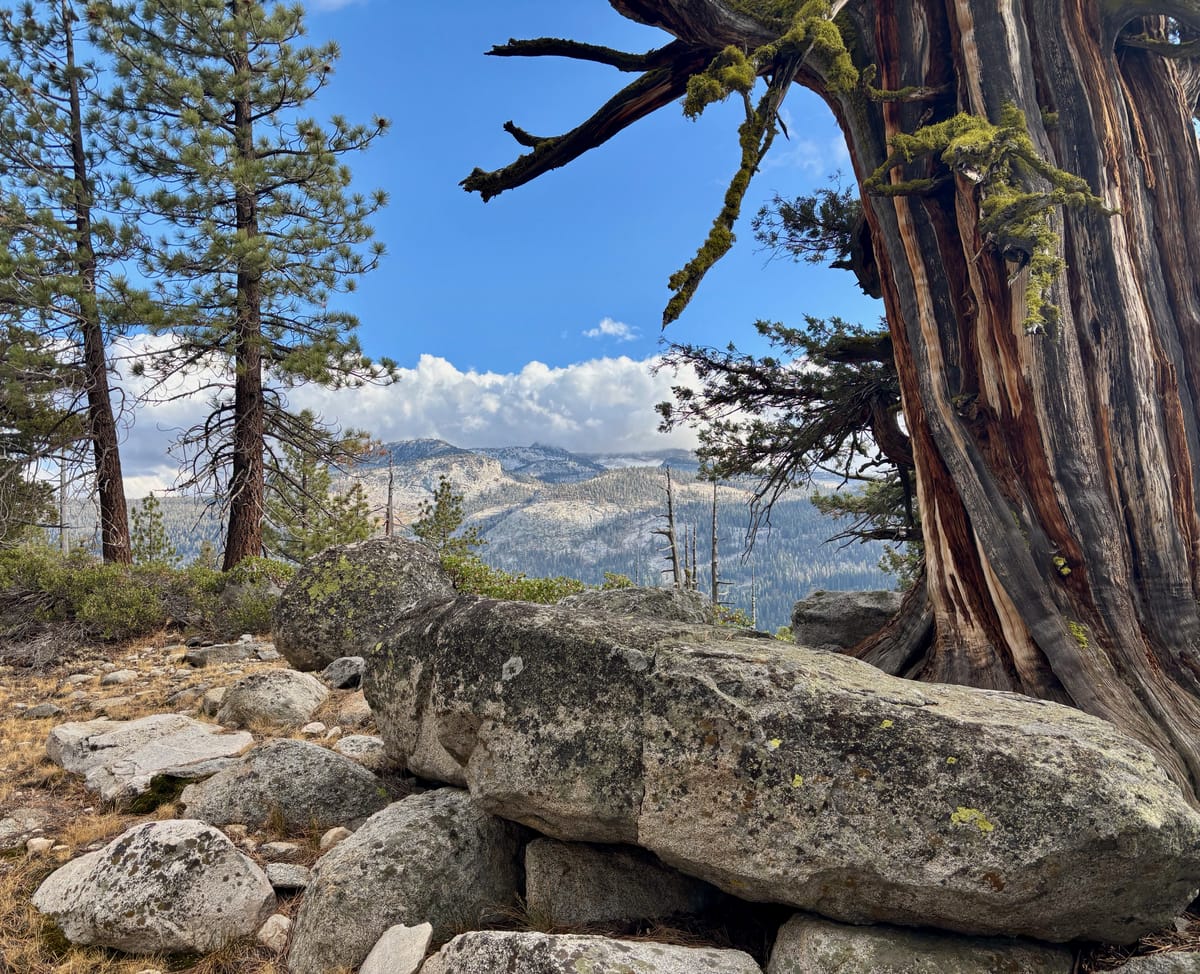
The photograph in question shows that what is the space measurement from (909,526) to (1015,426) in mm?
5209

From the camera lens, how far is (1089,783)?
11.3ft

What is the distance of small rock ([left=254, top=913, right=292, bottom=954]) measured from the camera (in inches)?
175

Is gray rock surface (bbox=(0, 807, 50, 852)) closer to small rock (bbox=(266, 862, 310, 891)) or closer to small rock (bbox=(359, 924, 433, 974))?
small rock (bbox=(266, 862, 310, 891))

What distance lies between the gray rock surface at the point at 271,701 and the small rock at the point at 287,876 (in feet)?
10.8

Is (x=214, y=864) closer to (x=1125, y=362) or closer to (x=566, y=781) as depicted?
(x=566, y=781)

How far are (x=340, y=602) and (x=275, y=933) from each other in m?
6.45

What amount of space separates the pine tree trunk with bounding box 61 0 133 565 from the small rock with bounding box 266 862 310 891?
17185 millimetres

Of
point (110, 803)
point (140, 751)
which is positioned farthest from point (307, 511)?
point (110, 803)

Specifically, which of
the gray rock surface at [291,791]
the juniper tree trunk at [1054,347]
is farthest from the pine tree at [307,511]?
the juniper tree trunk at [1054,347]

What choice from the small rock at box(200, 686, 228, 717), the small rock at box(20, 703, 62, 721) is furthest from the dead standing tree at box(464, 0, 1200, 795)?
the small rock at box(20, 703, 62, 721)

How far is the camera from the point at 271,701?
8.34 metres

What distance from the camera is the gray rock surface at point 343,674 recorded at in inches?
373

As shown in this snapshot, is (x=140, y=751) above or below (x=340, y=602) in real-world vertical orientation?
below

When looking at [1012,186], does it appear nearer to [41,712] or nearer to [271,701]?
[271,701]
